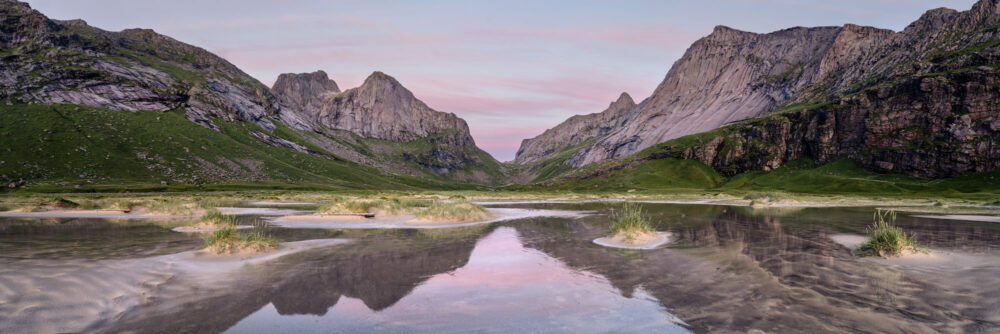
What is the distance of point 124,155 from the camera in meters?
144

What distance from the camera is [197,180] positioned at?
13950cm

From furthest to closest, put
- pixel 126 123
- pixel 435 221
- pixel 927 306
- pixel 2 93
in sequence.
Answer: pixel 126 123 < pixel 2 93 < pixel 435 221 < pixel 927 306

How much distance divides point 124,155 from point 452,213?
549 ft

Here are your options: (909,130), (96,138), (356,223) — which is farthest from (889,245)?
(96,138)

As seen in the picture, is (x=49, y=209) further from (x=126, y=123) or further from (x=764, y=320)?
(x=126, y=123)

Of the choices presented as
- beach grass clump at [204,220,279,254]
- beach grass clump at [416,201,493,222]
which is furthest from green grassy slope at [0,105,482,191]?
beach grass clump at [204,220,279,254]

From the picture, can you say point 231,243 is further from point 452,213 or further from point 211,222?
point 452,213

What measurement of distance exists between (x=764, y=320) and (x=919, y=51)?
10221 inches

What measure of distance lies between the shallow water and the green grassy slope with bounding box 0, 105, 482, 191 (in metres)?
134

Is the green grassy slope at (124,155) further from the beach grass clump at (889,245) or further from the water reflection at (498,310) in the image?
the beach grass clump at (889,245)

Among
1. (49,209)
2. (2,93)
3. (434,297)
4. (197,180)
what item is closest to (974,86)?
(434,297)

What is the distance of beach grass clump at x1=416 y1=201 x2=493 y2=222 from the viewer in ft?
107

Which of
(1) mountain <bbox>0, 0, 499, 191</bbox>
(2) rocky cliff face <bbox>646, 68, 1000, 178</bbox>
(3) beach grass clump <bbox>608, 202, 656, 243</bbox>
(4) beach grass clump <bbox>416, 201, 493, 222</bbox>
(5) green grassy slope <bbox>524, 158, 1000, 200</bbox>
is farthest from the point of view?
(2) rocky cliff face <bbox>646, 68, 1000, 178</bbox>

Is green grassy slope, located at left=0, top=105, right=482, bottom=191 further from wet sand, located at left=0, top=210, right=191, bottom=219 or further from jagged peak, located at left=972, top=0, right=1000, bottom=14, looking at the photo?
jagged peak, located at left=972, top=0, right=1000, bottom=14
